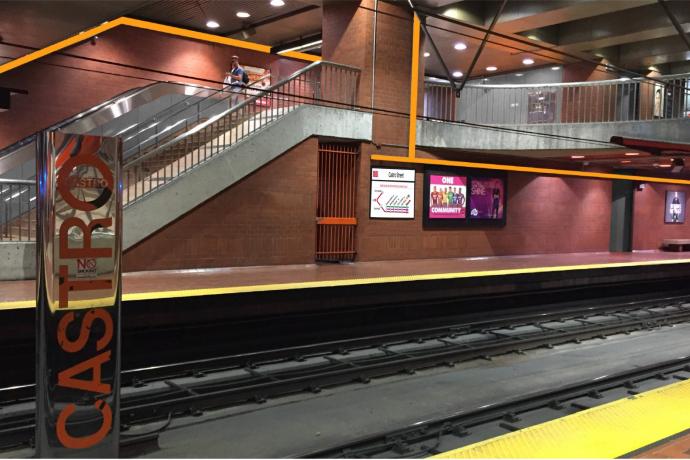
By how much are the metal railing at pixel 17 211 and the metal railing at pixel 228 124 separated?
149 cm

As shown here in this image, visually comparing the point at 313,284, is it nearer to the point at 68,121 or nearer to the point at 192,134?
the point at 192,134

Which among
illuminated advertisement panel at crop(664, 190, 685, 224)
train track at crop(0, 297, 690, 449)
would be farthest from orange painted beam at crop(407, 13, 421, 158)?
illuminated advertisement panel at crop(664, 190, 685, 224)

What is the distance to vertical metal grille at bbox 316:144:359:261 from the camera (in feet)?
43.5

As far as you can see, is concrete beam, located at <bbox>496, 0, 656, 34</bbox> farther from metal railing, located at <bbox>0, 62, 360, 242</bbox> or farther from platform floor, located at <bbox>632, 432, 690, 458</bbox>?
platform floor, located at <bbox>632, 432, 690, 458</bbox>

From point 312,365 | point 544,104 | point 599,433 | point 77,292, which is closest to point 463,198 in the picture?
point 544,104

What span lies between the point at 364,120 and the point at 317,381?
7562 millimetres

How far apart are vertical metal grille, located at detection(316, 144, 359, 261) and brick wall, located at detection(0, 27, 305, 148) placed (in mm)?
3327

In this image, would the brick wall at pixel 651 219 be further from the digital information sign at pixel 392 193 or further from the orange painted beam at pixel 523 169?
the digital information sign at pixel 392 193

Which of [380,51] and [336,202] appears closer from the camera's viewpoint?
[336,202]

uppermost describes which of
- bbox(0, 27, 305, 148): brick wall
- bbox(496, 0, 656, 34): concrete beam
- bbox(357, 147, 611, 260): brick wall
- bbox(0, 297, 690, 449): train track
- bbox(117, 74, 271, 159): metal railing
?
bbox(496, 0, 656, 34): concrete beam

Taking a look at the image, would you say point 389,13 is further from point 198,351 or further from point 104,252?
point 104,252

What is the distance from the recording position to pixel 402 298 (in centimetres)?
1045

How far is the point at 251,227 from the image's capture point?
38.8 ft

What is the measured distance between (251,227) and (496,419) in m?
7.01
